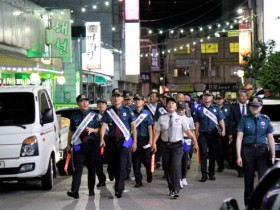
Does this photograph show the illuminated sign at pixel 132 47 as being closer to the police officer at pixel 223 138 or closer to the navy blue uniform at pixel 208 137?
the police officer at pixel 223 138

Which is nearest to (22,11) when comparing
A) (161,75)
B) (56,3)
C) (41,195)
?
(41,195)

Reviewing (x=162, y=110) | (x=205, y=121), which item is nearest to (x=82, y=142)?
(x=162, y=110)

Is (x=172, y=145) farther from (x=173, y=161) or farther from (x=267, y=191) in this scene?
(x=267, y=191)

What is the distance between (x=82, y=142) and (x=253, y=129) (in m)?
3.07

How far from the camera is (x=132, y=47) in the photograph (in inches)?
1797

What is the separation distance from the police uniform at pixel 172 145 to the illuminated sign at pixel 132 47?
1382 inches

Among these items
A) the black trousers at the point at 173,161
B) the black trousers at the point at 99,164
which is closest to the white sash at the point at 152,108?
the black trousers at the point at 99,164

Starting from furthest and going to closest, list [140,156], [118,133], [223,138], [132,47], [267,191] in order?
[132,47], [223,138], [140,156], [118,133], [267,191]

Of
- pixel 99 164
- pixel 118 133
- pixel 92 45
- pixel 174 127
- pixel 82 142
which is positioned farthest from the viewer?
pixel 92 45

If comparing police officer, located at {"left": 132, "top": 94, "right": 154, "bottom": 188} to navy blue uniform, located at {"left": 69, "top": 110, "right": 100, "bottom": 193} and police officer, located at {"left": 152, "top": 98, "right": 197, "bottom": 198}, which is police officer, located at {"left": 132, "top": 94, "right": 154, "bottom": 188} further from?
navy blue uniform, located at {"left": 69, "top": 110, "right": 100, "bottom": 193}

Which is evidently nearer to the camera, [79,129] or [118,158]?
[79,129]

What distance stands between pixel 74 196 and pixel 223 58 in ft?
216

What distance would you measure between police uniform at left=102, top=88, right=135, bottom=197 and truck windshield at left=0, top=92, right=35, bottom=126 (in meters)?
1.55

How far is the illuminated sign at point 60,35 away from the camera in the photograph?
25688 mm
